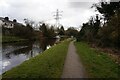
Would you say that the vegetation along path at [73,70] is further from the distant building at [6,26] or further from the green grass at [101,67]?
the distant building at [6,26]

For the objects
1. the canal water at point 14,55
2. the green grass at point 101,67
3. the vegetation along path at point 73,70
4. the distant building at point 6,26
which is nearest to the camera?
the vegetation along path at point 73,70

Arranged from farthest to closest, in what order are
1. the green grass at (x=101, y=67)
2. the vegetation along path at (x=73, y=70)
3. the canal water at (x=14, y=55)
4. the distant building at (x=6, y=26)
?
the distant building at (x=6, y=26), the canal water at (x=14, y=55), the green grass at (x=101, y=67), the vegetation along path at (x=73, y=70)

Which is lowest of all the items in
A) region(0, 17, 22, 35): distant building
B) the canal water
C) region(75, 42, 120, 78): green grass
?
the canal water

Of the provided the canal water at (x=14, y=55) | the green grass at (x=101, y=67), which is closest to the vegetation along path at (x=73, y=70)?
the green grass at (x=101, y=67)

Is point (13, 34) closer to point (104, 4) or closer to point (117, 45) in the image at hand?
point (104, 4)

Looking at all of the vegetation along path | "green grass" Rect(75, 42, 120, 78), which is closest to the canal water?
the vegetation along path

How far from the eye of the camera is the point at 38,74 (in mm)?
12203

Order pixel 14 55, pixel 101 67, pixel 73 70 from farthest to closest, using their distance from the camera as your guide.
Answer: pixel 14 55
pixel 101 67
pixel 73 70

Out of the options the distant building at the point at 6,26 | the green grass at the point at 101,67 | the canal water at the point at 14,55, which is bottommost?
the canal water at the point at 14,55

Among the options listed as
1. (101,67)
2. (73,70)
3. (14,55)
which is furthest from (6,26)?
(73,70)

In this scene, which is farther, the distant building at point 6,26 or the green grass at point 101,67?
the distant building at point 6,26

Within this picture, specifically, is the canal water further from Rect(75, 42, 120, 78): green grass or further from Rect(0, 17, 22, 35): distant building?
Rect(0, 17, 22, 35): distant building

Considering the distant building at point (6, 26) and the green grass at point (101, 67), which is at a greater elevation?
the distant building at point (6, 26)

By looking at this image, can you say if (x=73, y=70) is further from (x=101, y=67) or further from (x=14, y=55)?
(x=14, y=55)
